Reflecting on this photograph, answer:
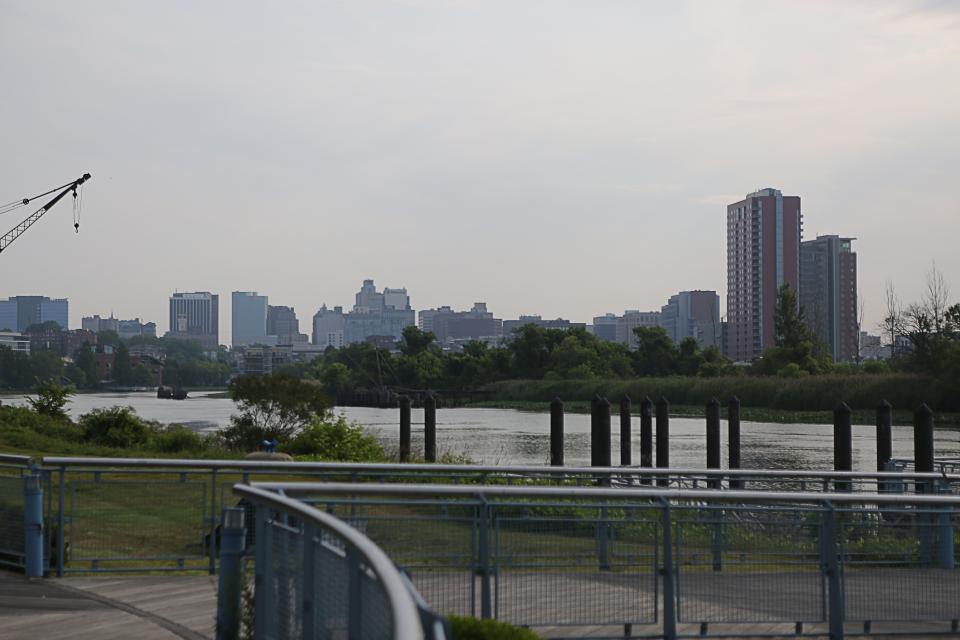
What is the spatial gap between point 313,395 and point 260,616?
25961 mm

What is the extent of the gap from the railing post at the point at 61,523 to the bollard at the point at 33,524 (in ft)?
0.59

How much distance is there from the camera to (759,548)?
950 cm

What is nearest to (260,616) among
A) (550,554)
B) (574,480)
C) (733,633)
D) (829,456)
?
(550,554)

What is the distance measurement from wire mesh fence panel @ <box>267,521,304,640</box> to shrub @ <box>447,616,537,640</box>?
0.91 m

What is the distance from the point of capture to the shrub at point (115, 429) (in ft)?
104

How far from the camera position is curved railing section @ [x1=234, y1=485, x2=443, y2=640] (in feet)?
11.8

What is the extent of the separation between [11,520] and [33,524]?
672 mm

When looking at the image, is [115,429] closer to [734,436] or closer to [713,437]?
[713,437]

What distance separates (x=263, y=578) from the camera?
6688 mm

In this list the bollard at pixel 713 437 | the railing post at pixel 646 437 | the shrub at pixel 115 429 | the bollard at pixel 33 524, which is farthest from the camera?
the railing post at pixel 646 437

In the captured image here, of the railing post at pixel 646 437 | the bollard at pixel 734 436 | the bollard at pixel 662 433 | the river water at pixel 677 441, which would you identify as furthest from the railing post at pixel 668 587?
the railing post at pixel 646 437

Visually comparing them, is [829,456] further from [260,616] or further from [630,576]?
[260,616]

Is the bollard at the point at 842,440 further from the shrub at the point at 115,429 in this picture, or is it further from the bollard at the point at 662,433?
the shrub at the point at 115,429

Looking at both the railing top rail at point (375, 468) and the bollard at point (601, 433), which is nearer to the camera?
the railing top rail at point (375, 468)
